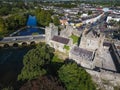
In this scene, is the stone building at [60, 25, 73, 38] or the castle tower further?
the stone building at [60, 25, 73, 38]

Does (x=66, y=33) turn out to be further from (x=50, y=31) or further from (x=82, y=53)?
(x=82, y=53)

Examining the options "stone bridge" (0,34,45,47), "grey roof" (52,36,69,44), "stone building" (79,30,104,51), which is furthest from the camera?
"stone bridge" (0,34,45,47)

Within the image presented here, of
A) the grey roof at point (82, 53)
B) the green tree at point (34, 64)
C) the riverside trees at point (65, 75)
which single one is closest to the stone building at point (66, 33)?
the grey roof at point (82, 53)

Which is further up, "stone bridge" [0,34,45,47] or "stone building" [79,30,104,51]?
"stone building" [79,30,104,51]

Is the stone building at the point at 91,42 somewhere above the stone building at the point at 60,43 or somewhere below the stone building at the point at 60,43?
above

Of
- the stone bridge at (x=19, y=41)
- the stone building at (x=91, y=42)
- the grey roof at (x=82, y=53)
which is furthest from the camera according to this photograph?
the stone bridge at (x=19, y=41)

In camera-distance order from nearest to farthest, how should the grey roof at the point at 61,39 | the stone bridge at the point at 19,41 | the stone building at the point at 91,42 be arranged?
the stone building at the point at 91,42 → the grey roof at the point at 61,39 → the stone bridge at the point at 19,41

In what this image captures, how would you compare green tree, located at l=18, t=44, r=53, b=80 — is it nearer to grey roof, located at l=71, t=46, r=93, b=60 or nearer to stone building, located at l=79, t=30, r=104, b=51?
grey roof, located at l=71, t=46, r=93, b=60

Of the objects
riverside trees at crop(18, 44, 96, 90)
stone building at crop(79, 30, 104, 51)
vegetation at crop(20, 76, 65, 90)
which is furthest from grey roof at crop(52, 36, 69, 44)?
vegetation at crop(20, 76, 65, 90)

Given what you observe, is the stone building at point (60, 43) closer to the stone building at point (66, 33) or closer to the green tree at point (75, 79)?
the stone building at point (66, 33)
